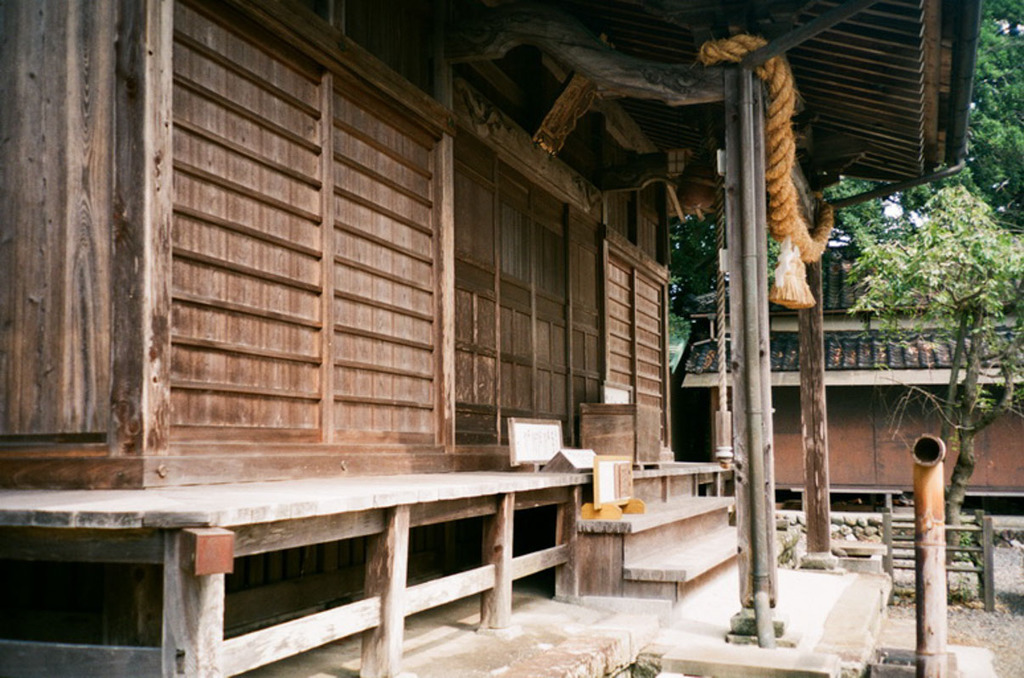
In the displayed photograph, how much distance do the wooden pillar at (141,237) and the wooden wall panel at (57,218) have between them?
62mm

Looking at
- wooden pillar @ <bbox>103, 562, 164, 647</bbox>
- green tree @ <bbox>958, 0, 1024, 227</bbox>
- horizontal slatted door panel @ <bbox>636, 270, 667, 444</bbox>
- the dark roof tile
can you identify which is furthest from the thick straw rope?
green tree @ <bbox>958, 0, 1024, 227</bbox>

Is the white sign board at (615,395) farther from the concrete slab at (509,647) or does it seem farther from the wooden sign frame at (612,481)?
the concrete slab at (509,647)

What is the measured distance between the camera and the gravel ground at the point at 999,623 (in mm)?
9172

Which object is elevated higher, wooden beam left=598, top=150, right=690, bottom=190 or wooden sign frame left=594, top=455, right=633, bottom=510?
wooden beam left=598, top=150, right=690, bottom=190

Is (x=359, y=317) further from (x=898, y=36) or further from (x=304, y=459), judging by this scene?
(x=898, y=36)

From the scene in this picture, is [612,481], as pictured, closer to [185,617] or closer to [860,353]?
[185,617]

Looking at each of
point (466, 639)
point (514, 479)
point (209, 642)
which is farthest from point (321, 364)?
point (209, 642)

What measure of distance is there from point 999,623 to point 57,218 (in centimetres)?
1043

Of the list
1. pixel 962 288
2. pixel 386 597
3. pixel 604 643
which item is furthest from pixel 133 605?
pixel 962 288

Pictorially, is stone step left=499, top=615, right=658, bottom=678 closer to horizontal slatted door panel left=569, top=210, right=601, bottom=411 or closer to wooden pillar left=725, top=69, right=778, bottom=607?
wooden pillar left=725, top=69, right=778, bottom=607

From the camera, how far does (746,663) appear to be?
4.69m

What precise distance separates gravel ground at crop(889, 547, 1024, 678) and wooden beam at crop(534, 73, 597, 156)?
576 centimetres

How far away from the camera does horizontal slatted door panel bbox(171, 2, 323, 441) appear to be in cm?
434

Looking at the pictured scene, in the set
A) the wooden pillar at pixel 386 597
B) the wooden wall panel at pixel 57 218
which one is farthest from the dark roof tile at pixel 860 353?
the wooden wall panel at pixel 57 218
